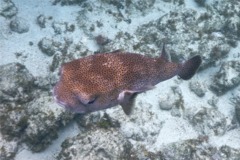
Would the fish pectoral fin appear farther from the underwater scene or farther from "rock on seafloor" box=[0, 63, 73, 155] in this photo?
"rock on seafloor" box=[0, 63, 73, 155]

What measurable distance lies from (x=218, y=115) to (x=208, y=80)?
3.89ft

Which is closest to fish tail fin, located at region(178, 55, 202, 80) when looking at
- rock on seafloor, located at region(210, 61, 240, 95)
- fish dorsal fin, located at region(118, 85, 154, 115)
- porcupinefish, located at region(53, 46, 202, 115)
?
porcupinefish, located at region(53, 46, 202, 115)

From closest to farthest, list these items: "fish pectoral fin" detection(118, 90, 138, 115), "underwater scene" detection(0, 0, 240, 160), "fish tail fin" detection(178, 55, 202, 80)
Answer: "fish pectoral fin" detection(118, 90, 138, 115) < "fish tail fin" detection(178, 55, 202, 80) < "underwater scene" detection(0, 0, 240, 160)

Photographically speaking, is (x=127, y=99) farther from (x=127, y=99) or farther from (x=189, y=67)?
(x=189, y=67)

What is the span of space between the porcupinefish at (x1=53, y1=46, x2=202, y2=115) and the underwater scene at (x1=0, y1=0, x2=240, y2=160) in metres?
0.02

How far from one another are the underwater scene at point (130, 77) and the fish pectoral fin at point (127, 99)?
0.03 metres

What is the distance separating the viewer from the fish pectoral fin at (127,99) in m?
2.72

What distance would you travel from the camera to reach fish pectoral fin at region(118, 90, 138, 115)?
2.72m

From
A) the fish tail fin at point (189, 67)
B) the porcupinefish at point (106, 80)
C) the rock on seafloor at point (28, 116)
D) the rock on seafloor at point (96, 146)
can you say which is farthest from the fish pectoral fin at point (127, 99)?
the rock on seafloor at point (28, 116)

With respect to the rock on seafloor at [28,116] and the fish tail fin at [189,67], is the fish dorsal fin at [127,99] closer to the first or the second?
the fish tail fin at [189,67]

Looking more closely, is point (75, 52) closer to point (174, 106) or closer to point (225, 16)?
point (174, 106)

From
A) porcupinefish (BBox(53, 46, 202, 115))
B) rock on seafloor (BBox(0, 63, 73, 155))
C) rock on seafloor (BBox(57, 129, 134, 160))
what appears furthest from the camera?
rock on seafloor (BBox(0, 63, 73, 155))

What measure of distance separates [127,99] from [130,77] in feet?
0.71

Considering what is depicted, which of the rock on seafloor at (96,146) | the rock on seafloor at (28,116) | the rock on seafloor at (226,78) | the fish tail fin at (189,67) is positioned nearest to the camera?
the fish tail fin at (189,67)
